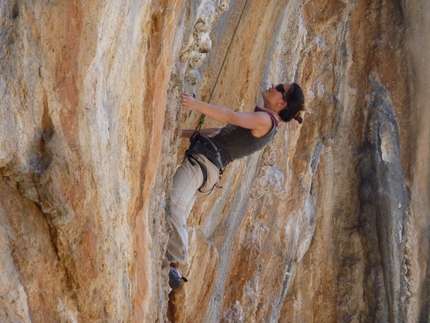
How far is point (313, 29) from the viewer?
Result: 805 cm

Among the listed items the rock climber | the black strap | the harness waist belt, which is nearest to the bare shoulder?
the rock climber

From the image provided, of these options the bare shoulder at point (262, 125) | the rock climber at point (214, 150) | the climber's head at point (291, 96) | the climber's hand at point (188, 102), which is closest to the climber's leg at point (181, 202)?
the rock climber at point (214, 150)

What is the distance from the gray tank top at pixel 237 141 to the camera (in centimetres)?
452

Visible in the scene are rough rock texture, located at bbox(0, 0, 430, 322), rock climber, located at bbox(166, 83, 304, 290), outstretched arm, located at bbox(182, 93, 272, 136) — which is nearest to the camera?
rough rock texture, located at bbox(0, 0, 430, 322)

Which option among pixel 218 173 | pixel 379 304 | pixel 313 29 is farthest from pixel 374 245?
pixel 218 173

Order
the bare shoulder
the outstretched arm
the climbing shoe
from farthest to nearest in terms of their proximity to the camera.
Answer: the climbing shoe
the bare shoulder
the outstretched arm

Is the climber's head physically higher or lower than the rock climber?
higher

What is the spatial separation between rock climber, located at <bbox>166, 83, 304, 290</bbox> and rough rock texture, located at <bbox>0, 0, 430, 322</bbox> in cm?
28

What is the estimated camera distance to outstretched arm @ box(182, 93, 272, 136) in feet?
13.3

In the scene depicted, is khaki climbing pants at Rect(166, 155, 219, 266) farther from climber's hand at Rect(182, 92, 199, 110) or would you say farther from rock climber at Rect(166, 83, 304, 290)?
climber's hand at Rect(182, 92, 199, 110)

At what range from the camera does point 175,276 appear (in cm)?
472

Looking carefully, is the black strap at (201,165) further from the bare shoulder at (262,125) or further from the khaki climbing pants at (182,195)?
the bare shoulder at (262,125)

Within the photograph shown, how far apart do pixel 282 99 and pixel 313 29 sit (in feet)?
12.4

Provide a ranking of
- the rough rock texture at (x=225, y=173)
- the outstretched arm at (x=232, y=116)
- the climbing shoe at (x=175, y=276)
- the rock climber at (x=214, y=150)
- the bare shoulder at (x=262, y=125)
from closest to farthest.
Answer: the rough rock texture at (x=225, y=173), the outstretched arm at (x=232, y=116), the bare shoulder at (x=262, y=125), the rock climber at (x=214, y=150), the climbing shoe at (x=175, y=276)
